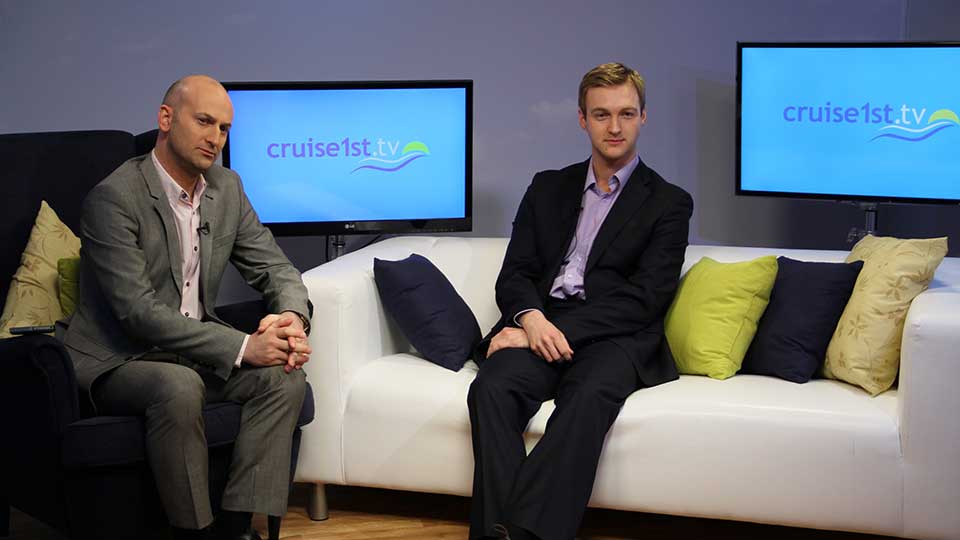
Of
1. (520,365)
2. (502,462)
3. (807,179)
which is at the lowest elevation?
(502,462)

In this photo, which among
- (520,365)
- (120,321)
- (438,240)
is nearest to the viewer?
(120,321)

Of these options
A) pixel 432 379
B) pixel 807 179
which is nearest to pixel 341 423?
pixel 432 379

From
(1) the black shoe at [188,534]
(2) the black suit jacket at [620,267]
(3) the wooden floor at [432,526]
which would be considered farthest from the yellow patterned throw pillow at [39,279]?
(2) the black suit jacket at [620,267]

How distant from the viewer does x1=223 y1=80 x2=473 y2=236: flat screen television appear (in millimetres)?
3980

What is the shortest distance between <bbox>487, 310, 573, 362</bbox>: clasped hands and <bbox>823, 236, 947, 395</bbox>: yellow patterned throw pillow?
0.75 metres

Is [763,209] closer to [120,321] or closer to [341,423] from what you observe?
[341,423]

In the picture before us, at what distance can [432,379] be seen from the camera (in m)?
3.25

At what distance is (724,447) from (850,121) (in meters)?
1.46

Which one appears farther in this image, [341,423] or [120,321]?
[341,423]

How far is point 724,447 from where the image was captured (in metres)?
2.98

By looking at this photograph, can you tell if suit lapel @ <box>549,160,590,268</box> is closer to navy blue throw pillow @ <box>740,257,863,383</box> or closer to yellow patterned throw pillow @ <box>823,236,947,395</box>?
navy blue throw pillow @ <box>740,257,863,383</box>

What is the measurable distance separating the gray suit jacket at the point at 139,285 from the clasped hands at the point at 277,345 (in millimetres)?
45

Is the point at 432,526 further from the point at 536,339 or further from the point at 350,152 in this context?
the point at 350,152

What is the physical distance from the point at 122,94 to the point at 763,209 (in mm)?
2577
